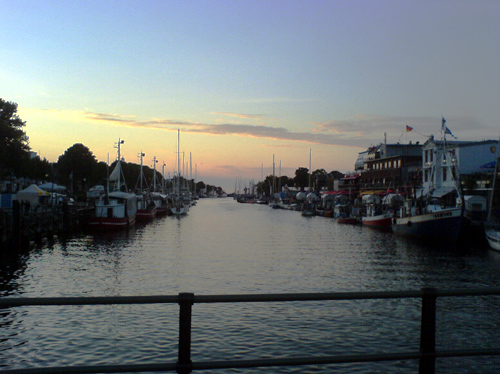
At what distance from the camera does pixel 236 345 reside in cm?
1717

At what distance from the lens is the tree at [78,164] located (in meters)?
131

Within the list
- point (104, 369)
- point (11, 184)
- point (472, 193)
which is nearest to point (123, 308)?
point (104, 369)

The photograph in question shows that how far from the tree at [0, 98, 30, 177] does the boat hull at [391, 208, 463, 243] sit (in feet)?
170

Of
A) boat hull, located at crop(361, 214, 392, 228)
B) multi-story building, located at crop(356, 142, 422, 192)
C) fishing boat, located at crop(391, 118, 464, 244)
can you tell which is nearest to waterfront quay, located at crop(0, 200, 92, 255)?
fishing boat, located at crop(391, 118, 464, 244)

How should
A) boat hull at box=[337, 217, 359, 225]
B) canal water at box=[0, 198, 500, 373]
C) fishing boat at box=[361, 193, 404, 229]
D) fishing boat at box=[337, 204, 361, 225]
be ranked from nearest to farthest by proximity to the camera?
canal water at box=[0, 198, 500, 373], fishing boat at box=[361, 193, 404, 229], boat hull at box=[337, 217, 359, 225], fishing boat at box=[337, 204, 361, 225]

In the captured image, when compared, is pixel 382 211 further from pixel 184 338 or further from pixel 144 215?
pixel 184 338

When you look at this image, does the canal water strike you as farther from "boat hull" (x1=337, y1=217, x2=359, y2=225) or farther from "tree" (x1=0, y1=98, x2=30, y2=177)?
"boat hull" (x1=337, y1=217, x2=359, y2=225)

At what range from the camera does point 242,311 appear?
2161cm

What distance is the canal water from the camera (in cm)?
1644

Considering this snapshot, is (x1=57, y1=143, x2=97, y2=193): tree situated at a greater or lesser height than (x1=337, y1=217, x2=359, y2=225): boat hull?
greater

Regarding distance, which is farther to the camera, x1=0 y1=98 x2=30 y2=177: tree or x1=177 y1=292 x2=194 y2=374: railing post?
x1=0 y1=98 x2=30 y2=177: tree

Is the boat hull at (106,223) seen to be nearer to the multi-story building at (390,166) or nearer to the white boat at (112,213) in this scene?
the white boat at (112,213)

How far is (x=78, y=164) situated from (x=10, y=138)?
221ft

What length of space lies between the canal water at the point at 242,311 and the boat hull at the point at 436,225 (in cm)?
1090
